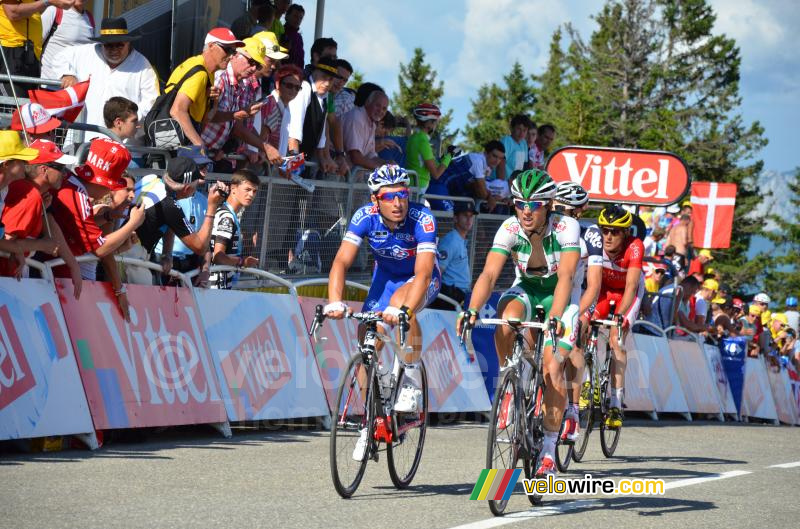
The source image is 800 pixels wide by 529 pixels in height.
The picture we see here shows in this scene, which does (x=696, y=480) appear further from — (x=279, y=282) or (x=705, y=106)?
(x=705, y=106)

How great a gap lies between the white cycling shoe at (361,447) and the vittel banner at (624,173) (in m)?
9.66

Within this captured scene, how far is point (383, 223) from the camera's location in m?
9.02

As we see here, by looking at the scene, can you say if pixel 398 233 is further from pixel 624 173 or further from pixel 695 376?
pixel 695 376

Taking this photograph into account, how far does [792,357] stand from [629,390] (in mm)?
12948

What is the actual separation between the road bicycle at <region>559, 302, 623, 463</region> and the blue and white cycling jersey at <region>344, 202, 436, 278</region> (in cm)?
312

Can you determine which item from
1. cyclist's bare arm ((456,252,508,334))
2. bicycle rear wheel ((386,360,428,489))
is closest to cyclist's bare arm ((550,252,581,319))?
cyclist's bare arm ((456,252,508,334))

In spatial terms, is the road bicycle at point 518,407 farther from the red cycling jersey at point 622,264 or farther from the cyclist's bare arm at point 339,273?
the red cycling jersey at point 622,264

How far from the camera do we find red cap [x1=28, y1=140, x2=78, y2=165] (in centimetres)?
900

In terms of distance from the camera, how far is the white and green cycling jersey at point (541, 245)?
9.12 meters

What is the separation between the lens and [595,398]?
12.0 metres

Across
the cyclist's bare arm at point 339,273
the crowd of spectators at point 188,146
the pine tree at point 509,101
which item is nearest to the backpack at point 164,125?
the crowd of spectators at point 188,146

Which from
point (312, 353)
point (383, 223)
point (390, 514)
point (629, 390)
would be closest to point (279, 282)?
point (312, 353)

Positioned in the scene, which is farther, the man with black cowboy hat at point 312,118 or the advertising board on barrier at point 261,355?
the man with black cowboy hat at point 312,118

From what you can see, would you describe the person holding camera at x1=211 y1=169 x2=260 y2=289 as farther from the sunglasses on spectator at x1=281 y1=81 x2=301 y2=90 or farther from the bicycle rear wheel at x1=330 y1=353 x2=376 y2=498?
the bicycle rear wheel at x1=330 y1=353 x2=376 y2=498
